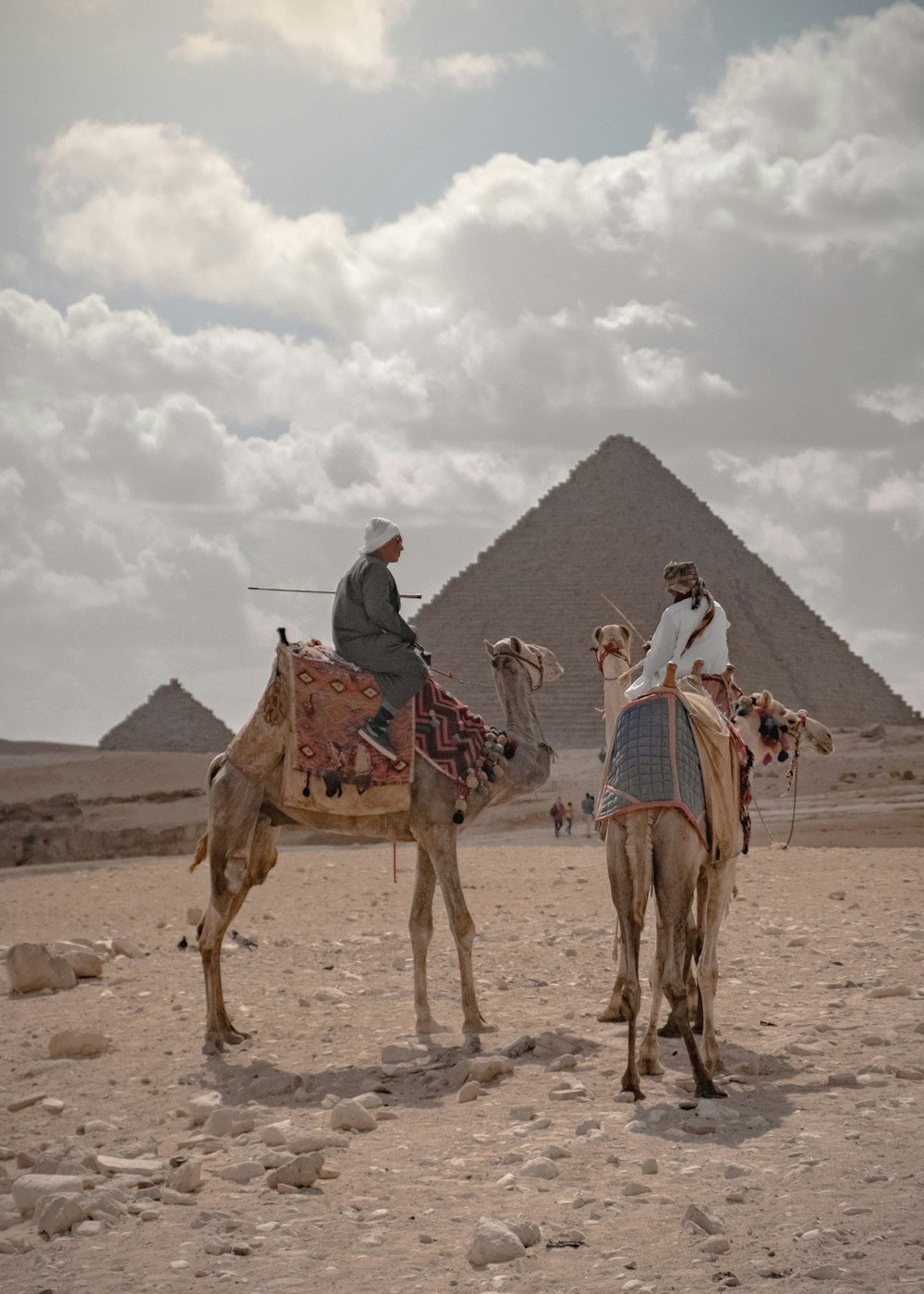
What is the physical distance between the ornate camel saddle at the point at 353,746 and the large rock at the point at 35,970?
89.9 inches

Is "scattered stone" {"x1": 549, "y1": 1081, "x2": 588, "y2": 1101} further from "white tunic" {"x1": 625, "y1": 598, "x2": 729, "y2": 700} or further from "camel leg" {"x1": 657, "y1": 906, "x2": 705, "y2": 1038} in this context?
"white tunic" {"x1": 625, "y1": 598, "x2": 729, "y2": 700}

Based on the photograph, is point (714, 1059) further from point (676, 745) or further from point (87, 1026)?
point (87, 1026)

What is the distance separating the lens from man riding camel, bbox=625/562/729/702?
564 cm

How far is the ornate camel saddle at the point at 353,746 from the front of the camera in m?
5.99

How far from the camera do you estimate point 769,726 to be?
19.3 feet

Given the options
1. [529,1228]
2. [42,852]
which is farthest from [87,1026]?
[42,852]

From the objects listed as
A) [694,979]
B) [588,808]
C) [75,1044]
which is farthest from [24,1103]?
[588,808]

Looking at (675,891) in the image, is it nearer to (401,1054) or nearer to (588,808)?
(401,1054)

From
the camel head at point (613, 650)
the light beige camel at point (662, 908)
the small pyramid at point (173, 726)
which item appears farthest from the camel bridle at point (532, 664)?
the small pyramid at point (173, 726)

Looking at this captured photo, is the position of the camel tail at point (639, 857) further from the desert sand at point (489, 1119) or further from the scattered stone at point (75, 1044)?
the scattered stone at point (75, 1044)

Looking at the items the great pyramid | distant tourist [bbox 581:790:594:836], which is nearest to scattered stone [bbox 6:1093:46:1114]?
distant tourist [bbox 581:790:594:836]

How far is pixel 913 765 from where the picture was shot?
34.2 m

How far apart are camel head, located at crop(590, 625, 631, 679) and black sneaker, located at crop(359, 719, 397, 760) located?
1148 mm

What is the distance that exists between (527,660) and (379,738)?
905 millimetres
